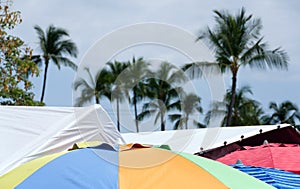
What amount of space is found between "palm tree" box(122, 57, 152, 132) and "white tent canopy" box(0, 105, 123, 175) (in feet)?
6.89

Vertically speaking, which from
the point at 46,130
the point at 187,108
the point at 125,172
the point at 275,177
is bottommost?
the point at 275,177

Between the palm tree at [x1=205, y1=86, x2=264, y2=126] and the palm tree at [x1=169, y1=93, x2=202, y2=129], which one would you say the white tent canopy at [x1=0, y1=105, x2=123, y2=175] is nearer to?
the palm tree at [x1=169, y1=93, x2=202, y2=129]

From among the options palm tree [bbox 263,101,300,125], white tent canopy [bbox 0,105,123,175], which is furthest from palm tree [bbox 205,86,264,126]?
white tent canopy [bbox 0,105,123,175]

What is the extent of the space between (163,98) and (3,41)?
917 centimetres

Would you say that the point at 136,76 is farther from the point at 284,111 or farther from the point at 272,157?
the point at 284,111

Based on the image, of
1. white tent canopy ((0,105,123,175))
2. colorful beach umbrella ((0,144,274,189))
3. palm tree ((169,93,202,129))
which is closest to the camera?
colorful beach umbrella ((0,144,274,189))

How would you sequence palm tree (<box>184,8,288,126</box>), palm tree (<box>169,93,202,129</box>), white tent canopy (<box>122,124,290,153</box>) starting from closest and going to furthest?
palm tree (<box>169,93,202,129</box>)
white tent canopy (<box>122,124,290,153</box>)
palm tree (<box>184,8,288,126</box>)

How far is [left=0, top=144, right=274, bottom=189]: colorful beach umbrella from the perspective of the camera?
359 cm

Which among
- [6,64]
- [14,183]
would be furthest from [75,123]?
[6,64]

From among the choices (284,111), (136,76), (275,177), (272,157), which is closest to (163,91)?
(136,76)

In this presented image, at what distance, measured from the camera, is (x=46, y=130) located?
647 centimetres

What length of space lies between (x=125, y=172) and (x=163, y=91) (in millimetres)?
1156

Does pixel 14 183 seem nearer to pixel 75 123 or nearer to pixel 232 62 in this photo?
pixel 75 123

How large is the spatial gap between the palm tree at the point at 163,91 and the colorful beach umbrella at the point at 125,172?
0.45 metres
